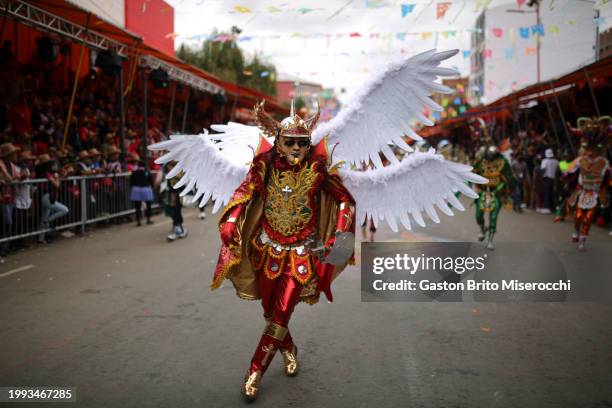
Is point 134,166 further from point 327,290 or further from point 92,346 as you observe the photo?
point 327,290

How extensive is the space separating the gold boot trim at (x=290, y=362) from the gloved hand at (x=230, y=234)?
1.02m

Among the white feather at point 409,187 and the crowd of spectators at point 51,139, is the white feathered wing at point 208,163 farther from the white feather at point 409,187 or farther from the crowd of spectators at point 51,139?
the crowd of spectators at point 51,139

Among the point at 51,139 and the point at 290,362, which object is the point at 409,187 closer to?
the point at 290,362

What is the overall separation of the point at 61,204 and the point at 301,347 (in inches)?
310

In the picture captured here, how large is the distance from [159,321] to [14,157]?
19.9 ft

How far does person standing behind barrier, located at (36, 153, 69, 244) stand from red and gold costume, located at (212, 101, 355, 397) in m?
7.59

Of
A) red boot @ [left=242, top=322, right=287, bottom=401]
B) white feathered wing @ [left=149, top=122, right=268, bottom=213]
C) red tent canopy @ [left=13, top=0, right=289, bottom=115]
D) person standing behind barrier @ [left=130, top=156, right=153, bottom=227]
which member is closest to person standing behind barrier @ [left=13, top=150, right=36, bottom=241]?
red tent canopy @ [left=13, top=0, right=289, bottom=115]

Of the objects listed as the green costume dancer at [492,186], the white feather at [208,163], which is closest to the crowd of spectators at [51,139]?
the white feather at [208,163]

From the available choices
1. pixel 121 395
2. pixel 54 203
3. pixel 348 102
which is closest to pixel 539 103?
pixel 54 203

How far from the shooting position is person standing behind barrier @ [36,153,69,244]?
10.5 metres

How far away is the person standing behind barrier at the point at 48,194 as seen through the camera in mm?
10508

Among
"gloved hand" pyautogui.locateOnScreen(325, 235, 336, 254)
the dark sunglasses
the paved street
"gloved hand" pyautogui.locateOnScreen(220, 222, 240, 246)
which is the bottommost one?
the paved street

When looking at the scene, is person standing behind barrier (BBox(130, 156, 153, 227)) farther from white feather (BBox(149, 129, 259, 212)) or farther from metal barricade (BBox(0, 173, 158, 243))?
white feather (BBox(149, 129, 259, 212))

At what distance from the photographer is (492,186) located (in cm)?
1011
